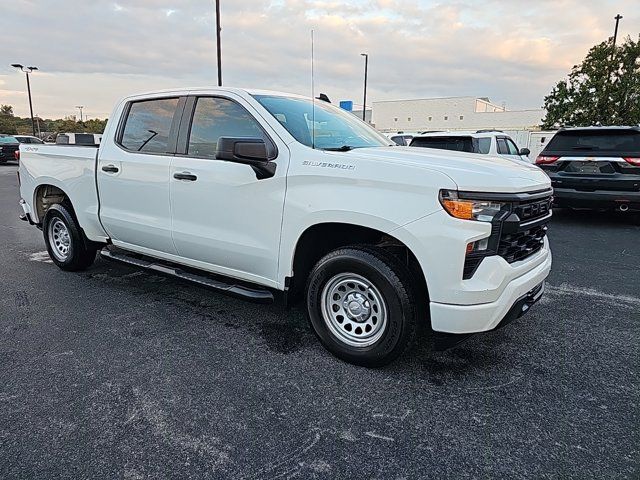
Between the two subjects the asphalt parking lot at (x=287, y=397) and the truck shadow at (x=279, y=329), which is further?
the truck shadow at (x=279, y=329)

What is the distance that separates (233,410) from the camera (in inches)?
107

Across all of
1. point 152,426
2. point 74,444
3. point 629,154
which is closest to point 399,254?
point 152,426

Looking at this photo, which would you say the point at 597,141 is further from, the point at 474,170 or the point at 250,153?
the point at 250,153

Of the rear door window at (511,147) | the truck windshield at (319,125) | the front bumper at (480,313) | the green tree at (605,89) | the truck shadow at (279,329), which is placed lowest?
the truck shadow at (279,329)

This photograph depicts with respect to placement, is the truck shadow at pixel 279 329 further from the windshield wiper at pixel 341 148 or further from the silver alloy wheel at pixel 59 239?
the windshield wiper at pixel 341 148

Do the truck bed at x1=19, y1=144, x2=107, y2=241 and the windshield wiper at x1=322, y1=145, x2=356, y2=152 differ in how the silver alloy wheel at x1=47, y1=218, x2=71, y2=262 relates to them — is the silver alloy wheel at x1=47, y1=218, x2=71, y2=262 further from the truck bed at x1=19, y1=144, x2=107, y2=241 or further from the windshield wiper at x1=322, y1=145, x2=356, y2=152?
the windshield wiper at x1=322, y1=145, x2=356, y2=152

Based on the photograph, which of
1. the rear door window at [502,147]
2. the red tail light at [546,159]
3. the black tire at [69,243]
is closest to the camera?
the black tire at [69,243]

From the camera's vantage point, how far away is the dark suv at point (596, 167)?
301 inches

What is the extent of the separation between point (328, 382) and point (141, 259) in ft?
8.69

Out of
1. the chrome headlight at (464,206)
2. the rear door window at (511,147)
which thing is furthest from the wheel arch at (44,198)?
the rear door window at (511,147)

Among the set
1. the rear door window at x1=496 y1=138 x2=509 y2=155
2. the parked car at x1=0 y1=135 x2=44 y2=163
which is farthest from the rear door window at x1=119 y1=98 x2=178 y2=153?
the parked car at x1=0 y1=135 x2=44 y2=163

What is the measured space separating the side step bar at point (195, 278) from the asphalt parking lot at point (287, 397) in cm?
37

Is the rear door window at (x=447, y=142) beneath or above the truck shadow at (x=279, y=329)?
above

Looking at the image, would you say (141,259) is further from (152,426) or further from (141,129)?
(152,426)
